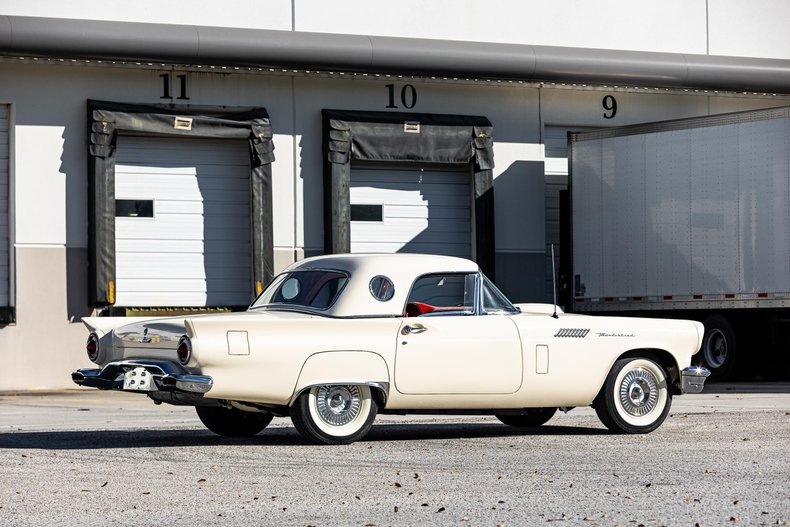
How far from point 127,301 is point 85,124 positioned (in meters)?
2.87

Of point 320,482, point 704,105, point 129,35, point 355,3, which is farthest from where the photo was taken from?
point 704,105

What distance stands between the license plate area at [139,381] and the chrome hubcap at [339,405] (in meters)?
1.32

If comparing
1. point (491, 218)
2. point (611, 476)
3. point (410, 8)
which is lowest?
point (611, 476)

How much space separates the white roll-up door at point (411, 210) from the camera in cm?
2486

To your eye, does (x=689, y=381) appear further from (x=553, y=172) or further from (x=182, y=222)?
(x=553, y=172)

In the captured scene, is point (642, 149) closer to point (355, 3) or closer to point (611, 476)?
point (355, 3)

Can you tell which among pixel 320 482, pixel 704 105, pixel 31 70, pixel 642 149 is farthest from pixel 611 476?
pixel 704 105

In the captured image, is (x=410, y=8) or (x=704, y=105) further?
(x=704, y=105)

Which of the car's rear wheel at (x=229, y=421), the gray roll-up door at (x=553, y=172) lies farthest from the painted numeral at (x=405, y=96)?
the car's rear wheel at (x=229, y=421)

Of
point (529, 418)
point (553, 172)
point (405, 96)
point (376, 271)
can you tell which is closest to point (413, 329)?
point (376, 271)

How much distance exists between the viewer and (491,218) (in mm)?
25156

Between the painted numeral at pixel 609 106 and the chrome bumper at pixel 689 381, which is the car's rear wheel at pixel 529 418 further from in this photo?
the painted numeral at pixel 609 106

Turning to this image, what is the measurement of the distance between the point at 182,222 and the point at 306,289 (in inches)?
479

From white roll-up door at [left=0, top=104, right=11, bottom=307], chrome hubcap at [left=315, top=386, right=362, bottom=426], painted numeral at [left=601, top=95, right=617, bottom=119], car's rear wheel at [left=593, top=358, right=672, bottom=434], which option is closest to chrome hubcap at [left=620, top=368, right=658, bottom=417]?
car's rear wheel at [left=593, top=358, right=672, bottom=434]
